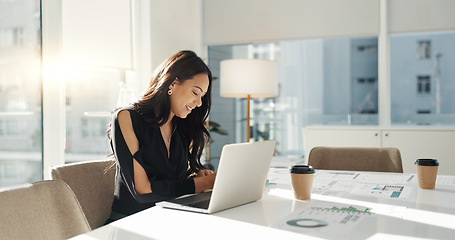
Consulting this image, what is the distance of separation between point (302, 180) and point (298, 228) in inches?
14.8

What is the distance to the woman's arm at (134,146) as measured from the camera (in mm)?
1673

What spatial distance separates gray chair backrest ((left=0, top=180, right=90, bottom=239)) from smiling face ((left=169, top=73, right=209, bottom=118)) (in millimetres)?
716

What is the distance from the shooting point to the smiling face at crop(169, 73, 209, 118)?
190 cm

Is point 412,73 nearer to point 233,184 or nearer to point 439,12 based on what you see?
point 439,12

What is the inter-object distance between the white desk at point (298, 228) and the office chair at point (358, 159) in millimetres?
739

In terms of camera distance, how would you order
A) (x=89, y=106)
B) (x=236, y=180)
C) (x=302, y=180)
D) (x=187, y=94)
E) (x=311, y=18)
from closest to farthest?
(x=236, y=180) < (x=302, y=180) < (x=187, y=94) < (x=89, y=106) < (x=311, y=18)

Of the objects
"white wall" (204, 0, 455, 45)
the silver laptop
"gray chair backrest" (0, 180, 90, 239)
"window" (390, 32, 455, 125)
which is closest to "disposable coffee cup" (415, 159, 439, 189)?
the silver laptop

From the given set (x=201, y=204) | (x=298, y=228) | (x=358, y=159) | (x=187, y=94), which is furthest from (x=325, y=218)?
(x=358, y=159)

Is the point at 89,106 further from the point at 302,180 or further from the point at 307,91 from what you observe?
the point at 302,180

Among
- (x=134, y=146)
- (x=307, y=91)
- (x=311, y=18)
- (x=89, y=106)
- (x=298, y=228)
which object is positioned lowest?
(x=298, y=228)

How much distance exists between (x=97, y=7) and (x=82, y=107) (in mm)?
808

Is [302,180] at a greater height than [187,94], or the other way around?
[187,94]

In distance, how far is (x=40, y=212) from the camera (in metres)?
1.20

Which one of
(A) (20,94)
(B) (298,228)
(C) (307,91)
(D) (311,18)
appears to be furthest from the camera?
(C) (307,91)
